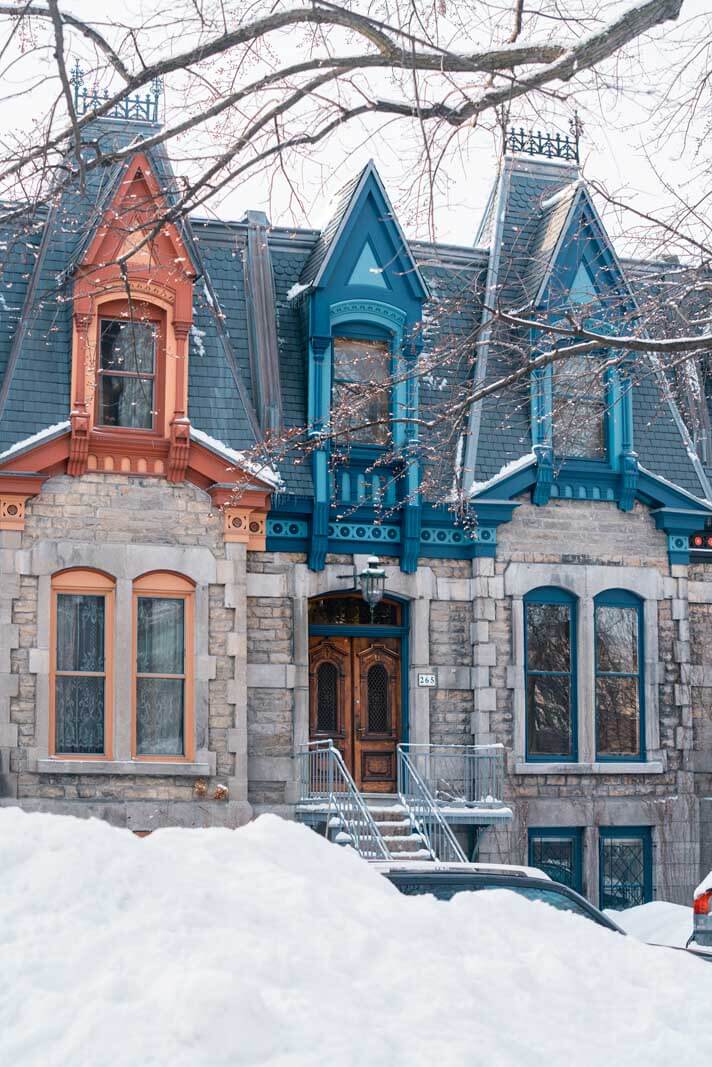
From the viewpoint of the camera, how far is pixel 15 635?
1658 cm

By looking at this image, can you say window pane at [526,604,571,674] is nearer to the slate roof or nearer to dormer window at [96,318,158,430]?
the slate roof

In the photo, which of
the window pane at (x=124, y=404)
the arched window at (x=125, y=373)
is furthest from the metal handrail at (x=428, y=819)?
the arched window at (x=125, y=373)

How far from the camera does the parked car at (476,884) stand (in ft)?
24.1

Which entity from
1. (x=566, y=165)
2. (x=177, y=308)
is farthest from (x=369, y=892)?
(x=566, y=165)

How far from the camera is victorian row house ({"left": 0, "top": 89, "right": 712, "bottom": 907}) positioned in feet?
55.4

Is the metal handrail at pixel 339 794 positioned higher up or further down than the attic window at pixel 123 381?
further down

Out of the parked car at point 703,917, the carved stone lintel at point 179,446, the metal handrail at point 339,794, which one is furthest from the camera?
the carved stone lintel at point 179,446

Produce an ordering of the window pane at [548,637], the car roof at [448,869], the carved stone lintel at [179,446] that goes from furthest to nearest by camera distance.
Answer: the window pane at [548,637] < the carved stone lintel at [179,446] < the car roof at [448,869]

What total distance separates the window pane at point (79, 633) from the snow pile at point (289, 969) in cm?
1202

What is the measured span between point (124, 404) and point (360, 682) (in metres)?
4.53

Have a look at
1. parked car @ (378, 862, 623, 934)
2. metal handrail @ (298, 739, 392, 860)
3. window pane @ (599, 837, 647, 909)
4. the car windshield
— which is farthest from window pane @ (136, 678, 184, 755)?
the car windshield

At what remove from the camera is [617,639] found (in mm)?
19469

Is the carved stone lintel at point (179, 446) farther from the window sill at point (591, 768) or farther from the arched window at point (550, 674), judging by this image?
the window sill at point (591, 768)

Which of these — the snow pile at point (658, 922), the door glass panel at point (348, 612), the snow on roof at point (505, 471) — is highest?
the snow on roof at point (505, 471)
